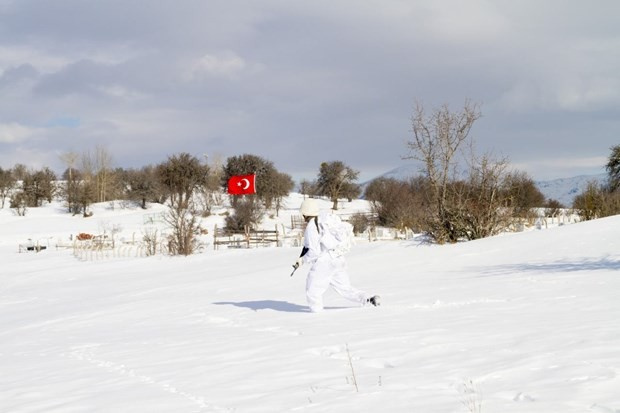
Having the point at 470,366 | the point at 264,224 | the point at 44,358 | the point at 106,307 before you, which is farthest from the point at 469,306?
the point at 264,224

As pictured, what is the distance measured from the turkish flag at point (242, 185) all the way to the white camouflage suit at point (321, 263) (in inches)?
2346

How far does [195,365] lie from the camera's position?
6832 mm

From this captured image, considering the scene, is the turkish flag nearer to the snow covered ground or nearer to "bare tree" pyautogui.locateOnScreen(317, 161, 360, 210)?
"bare tree" pyautogui.locateOnScreen(317, 161, 360, 210)

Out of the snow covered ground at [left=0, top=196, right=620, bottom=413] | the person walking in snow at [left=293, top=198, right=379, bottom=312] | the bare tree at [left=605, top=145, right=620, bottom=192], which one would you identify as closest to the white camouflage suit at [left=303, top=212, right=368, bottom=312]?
the person walking in snow at [left=293, top=198, right=379, bottom=312]

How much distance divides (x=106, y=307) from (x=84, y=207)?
61470 mm

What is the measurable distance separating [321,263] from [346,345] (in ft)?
9.96

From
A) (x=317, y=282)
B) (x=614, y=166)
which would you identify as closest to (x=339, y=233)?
(x=317, y=282)

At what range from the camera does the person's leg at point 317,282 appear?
32.8 feet

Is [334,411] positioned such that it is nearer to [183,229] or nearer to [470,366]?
[470,366]

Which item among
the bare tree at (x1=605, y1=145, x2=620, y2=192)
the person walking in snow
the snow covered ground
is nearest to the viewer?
the snow covered ground

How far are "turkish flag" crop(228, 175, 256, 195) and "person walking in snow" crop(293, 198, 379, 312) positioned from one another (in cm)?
5958

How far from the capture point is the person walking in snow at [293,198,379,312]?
9953mm

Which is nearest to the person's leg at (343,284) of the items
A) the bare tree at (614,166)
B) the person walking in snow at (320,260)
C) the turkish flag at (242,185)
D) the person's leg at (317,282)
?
the person walking in snow at (320,260)

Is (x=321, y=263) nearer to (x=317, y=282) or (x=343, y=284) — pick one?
(x=317, y=282)
